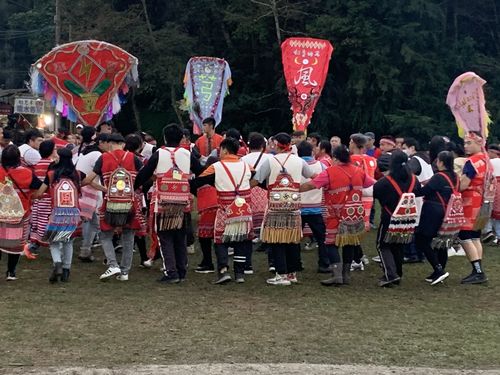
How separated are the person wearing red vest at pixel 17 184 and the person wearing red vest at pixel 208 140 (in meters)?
3.11

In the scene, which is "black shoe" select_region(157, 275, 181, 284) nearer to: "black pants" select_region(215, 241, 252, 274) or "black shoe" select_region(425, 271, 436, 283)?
"black pants" select_region(215, 241, 252, 274)

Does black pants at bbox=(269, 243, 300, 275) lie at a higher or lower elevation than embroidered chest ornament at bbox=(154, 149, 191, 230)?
lower

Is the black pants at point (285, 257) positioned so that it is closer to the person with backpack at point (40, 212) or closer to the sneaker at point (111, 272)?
the sneaker at point (111, 272)

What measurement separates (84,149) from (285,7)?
2133cm

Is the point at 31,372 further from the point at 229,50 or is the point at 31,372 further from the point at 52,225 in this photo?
the point at 229,50

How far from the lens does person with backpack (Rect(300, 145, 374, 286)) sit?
8258 mm

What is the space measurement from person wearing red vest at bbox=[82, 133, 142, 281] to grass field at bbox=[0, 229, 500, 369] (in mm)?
198

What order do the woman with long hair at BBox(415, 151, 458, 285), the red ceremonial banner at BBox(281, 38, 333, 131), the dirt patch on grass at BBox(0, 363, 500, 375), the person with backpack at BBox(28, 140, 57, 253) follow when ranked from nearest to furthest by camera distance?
the dirt patch on grass at BBox(0, 363, 500, 375)
the woman with long hair at BBox(415, 151, 458, 285)
the person with backpack at BBox(28, 140, 57, 253)
the red ceremonial banner at BBox(281, 38, 333, 131)

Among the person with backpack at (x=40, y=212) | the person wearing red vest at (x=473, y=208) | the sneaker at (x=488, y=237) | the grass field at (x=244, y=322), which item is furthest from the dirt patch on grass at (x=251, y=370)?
the sneaker at (x=488, y=237)

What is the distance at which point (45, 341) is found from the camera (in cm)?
603

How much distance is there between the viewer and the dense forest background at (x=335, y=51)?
27859 mm

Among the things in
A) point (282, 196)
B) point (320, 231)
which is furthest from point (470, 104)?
point (282, 196)

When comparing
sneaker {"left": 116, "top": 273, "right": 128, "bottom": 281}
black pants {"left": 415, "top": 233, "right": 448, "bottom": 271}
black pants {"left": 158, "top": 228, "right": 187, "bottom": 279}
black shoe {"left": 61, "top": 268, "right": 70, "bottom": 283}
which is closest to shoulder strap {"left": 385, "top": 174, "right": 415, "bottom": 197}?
black pants {"left": 415, "top": 233, "right": 448, "bottom": 271}

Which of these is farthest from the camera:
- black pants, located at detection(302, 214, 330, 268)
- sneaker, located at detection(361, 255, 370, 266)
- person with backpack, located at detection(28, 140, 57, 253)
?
sneaker, located at detection(361, 255, 370, 266)
